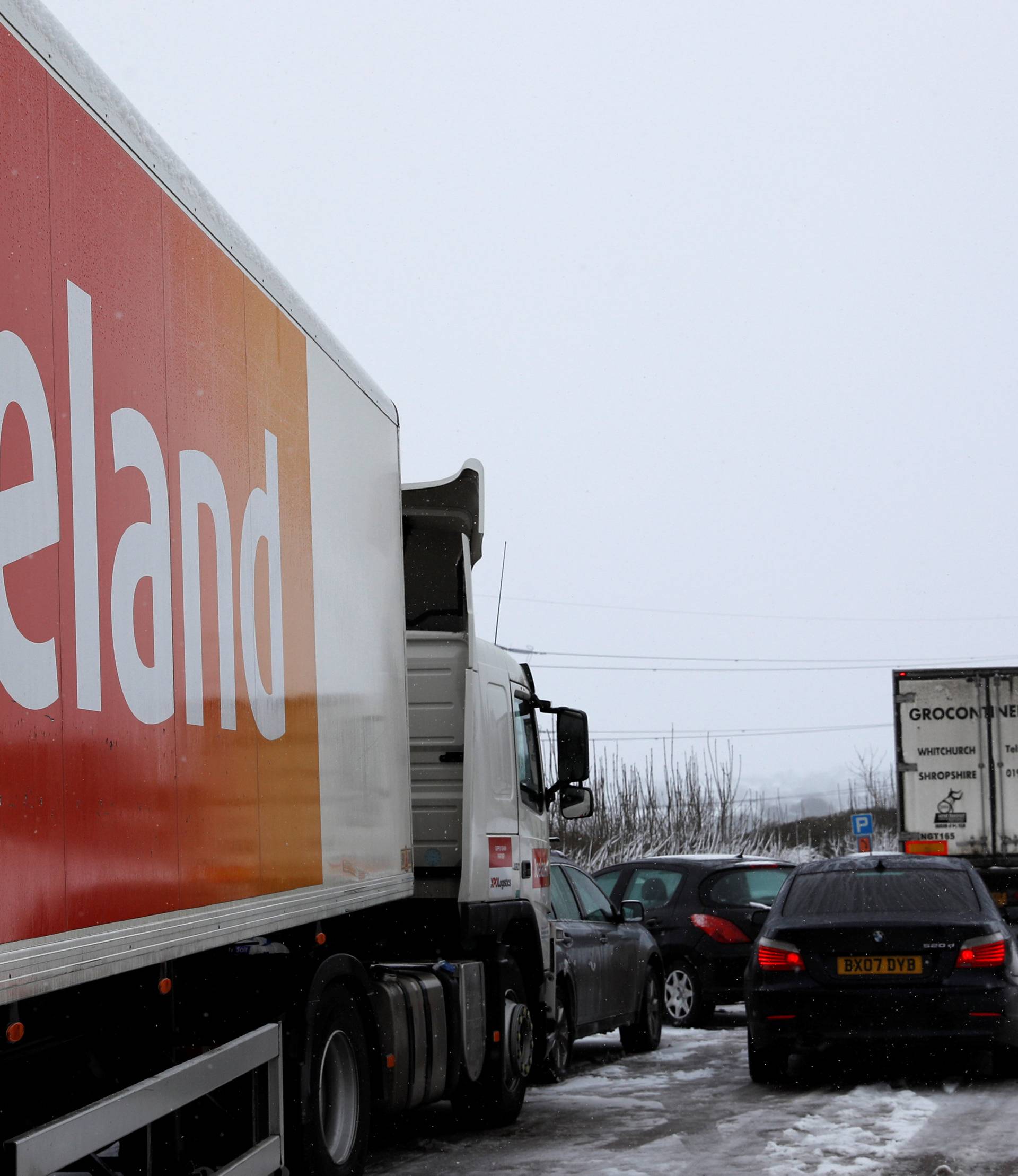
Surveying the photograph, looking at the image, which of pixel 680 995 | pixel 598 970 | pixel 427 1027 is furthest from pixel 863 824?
pixel 427 1027

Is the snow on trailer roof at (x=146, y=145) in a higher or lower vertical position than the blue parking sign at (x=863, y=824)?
higher

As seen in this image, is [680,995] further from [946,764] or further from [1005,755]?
[1005,755]

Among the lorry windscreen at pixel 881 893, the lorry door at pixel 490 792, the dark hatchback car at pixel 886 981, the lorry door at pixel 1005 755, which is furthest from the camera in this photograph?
the lorry door at pixel 1005 755

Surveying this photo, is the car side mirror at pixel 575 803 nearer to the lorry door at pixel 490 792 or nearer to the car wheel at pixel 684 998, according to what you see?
the lorry door at pixel 490 792

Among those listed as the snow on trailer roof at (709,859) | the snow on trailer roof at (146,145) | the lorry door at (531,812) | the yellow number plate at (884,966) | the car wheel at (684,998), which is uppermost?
the snow on trailer roof at (146,145)

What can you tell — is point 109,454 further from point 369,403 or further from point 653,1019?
point 653,1019

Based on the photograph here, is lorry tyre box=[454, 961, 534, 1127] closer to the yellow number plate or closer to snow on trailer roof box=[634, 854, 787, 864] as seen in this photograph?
the yellow number plate

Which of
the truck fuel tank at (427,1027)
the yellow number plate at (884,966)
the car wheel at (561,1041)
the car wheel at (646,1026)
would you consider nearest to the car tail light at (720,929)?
the car wheel at (646,1026)

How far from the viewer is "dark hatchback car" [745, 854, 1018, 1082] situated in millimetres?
9984

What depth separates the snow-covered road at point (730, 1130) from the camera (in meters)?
7.66

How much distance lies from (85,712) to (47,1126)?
96 cm

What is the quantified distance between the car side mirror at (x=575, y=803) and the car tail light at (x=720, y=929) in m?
4.60

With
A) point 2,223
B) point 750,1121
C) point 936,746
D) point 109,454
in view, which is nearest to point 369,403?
point 109,454

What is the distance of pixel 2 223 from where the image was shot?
11.9 ft
